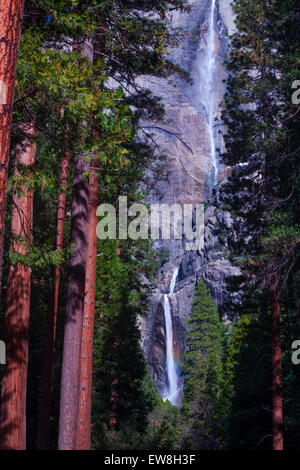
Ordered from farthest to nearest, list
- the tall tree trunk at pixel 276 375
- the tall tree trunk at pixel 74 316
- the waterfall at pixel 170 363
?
the waterfall at pixel 170 363, the tall tree trunk at pixel 276 375, the tall tree trunk at pixel 74 316

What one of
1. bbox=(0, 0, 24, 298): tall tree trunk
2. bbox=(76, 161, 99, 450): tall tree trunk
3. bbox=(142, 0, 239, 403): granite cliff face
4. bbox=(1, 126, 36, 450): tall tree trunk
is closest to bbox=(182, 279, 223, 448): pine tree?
bbox=(142, 0, 239, 403): granite cliff face

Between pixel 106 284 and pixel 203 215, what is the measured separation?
1874 inches

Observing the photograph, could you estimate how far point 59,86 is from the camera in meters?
6.34

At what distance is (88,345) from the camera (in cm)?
890

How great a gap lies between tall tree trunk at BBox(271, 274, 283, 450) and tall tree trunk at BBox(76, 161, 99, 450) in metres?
5.10

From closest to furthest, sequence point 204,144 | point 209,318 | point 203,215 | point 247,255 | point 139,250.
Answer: point 247,255 → point 139,250 → point 209,318 → point 203,215 → point 204,144

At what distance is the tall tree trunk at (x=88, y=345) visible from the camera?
324 inches

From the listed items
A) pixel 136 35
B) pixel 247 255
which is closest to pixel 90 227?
pixel 136 35

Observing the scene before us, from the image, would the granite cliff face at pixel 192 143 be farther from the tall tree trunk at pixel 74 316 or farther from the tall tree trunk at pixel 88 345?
the tall tree trunk at pixel 74 316

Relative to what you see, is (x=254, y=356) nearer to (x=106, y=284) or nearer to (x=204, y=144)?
(x=106, y=284)

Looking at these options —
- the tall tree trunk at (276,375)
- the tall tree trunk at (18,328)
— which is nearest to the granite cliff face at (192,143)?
the tall tree trunk at (276,375)

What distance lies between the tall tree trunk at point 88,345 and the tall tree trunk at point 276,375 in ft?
16.7

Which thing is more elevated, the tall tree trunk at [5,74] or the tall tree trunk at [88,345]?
the tall tree trunk at [5,74]

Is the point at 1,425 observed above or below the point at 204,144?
below
